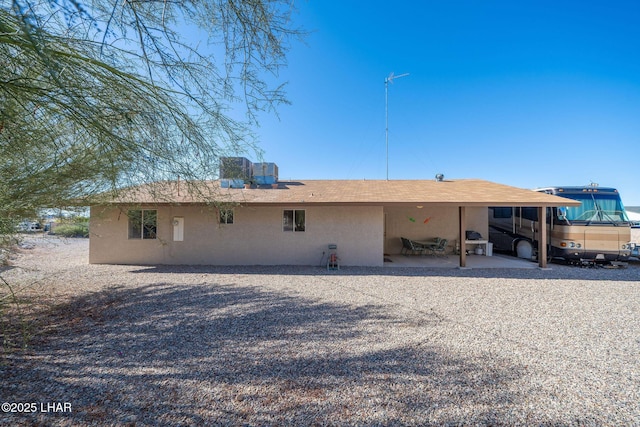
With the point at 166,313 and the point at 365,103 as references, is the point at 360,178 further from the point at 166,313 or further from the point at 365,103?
the point at 166,313

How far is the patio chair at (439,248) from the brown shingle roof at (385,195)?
2.48 meters

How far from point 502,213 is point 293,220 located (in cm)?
1007

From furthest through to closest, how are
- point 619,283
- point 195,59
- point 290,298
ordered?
point 619,283 → point 290,298 → point 195,59

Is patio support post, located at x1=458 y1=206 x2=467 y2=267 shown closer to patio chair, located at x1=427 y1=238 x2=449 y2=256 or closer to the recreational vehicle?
patio chair, located at x1=427 y1=238 x2=449 y2=256

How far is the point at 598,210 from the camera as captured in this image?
911 centimetres

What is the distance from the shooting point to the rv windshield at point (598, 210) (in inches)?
354

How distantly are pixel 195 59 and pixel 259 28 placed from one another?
0.99 metres

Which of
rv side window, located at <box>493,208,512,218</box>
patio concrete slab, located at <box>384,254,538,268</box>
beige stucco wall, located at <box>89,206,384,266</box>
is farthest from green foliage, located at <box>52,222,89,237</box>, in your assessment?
rv side window, located at <box>493,208,512,218</box>

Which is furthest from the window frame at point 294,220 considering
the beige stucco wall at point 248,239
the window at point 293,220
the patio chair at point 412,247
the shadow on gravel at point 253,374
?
the shadow on gravel at point 253,374

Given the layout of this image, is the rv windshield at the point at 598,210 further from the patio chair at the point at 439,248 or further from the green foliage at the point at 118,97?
the green foliage at the point at 118,97

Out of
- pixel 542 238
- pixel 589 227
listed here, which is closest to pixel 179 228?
pixel 542 238

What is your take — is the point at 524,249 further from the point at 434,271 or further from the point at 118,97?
the point at 118,97

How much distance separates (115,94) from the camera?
3203 millimetres

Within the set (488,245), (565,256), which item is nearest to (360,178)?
(488,245)
